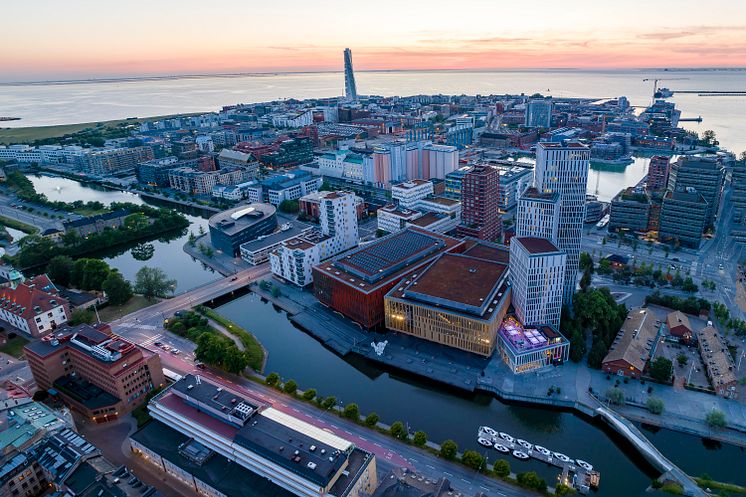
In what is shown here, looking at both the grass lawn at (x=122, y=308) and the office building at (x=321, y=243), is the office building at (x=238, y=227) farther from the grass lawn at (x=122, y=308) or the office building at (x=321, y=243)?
the grass lawn at (x=122, y=308)

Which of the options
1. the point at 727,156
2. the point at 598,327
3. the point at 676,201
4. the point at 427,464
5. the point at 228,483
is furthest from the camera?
the point at 727,156

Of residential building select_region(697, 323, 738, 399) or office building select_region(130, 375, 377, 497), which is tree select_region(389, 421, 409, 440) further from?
residential building select_region(697, 323, 738, 399)

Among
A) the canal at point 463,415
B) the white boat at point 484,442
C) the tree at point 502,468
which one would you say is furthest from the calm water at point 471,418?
the tree at point 502,468

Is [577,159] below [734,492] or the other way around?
the other way around

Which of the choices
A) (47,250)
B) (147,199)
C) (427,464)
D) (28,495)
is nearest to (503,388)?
(427,464)

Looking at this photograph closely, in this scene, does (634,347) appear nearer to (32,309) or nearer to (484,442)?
(484,442)

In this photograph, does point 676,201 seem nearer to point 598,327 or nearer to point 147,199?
point 598,327
